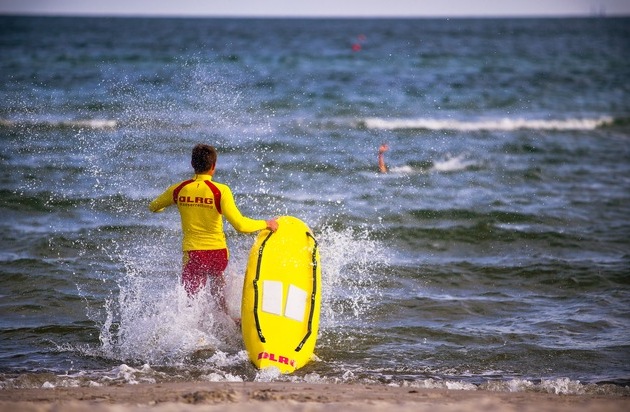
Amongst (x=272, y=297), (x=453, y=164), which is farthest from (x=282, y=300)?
Result: (x=453, y=164)

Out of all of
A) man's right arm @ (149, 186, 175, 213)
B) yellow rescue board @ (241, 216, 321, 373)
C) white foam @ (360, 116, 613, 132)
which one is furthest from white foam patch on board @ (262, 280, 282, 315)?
white foam @ (360, 116, 613, 132)

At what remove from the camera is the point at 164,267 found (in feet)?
29.3

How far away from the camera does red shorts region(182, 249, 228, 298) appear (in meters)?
6.59

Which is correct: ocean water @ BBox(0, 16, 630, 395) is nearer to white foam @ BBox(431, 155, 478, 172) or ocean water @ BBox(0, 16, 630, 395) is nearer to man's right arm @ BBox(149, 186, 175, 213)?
white foam @ BBox(431, 155, 478, 172)

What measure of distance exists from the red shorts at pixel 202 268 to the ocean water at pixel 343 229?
139mm

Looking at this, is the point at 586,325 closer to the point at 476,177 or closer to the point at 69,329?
the point at 69,329

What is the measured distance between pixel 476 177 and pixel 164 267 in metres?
7.08

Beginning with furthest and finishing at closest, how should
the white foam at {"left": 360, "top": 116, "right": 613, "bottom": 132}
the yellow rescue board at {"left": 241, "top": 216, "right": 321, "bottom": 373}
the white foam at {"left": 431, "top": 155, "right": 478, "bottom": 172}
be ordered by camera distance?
the white foam at {"left": 360, "top": 116, "right": 613, "bottom": 132}
the white foam at {"left": 431, "top": 155, "right": 478, "bottom": 172}
the yellow rescue board at {"left": 241, "top": 216, "right": 321, "bottom": 373}

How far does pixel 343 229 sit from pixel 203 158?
15.6 ft

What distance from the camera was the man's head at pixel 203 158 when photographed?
20.9 ft

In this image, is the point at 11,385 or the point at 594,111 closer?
the point at 11,385

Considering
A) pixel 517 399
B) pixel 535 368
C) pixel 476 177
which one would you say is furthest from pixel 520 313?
pixel 476 177

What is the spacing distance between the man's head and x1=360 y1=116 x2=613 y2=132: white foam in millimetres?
12748

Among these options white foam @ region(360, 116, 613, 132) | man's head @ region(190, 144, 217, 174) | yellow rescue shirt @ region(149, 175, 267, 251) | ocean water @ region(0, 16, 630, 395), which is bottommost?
ocean water @ region(0, 16, 630, 395)
